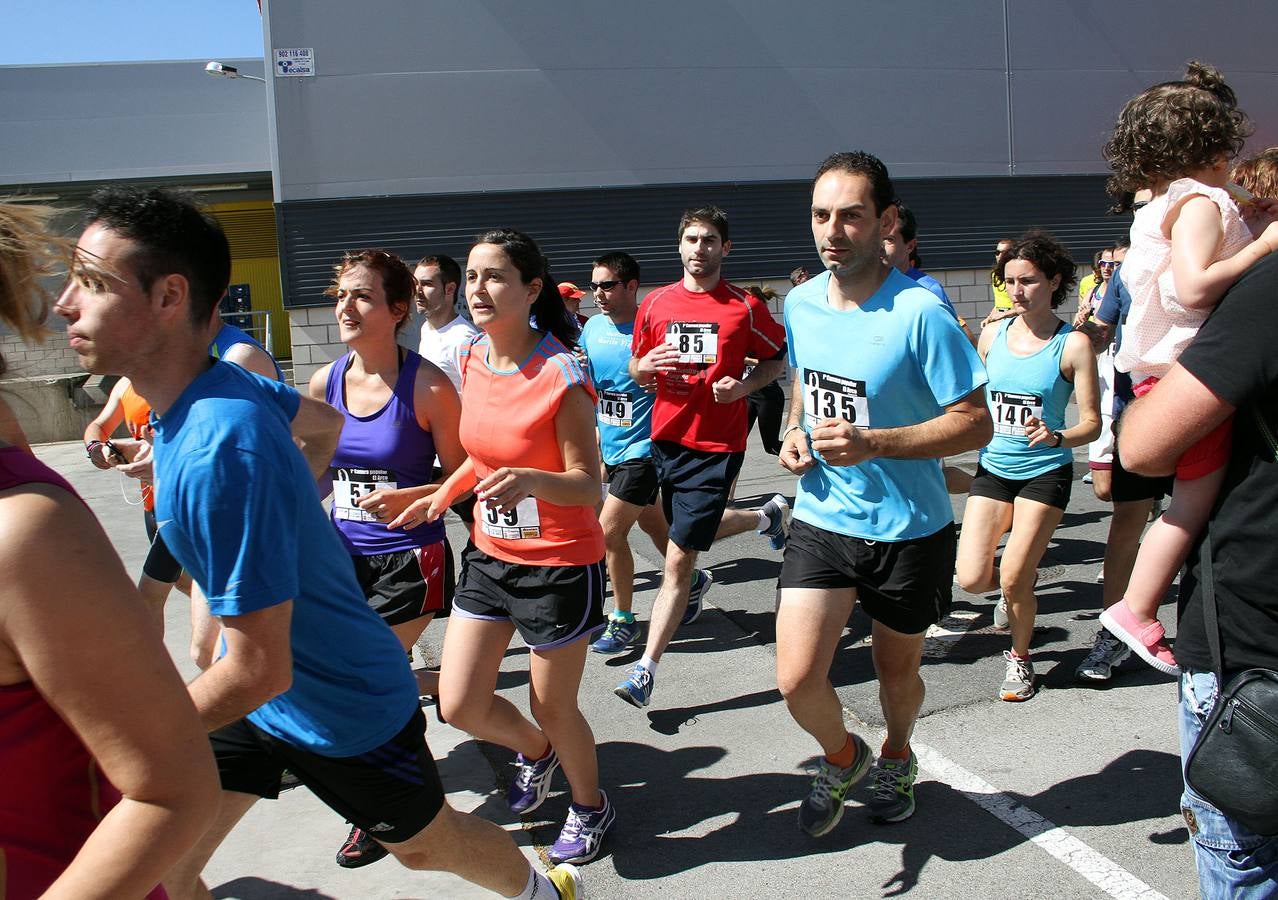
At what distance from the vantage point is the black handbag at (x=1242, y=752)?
1.80 m

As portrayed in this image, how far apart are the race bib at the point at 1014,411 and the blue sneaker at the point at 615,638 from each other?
84.2 inches

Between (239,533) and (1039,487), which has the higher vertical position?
(239,533)

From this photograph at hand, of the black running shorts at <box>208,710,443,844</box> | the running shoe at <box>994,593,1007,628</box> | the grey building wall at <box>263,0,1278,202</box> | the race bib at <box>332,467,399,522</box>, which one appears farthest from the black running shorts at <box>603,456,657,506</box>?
the grey building wall at <box>263,0,1278,202</box>

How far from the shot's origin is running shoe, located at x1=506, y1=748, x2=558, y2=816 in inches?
146

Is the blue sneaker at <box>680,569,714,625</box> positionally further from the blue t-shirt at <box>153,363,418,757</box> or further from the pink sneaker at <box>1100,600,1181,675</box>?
the blue t-shirt at <box>153,363,418,757</box>

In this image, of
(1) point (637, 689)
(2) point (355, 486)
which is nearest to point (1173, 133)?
(2) point (355, 486)

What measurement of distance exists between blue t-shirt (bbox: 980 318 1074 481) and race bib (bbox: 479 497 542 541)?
234cm

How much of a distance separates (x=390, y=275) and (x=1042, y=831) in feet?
9.79

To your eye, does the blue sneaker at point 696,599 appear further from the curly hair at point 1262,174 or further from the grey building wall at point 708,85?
the grey building wall at point 708,85

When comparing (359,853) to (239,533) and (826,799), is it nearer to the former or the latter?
(826,799)

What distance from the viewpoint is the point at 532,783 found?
3.70 m

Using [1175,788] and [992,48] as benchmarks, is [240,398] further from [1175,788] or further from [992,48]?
[992,48]

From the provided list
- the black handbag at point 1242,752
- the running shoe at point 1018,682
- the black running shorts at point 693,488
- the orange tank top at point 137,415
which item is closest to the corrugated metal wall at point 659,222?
the orange tank top at point 137,415

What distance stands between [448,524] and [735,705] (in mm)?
4760
